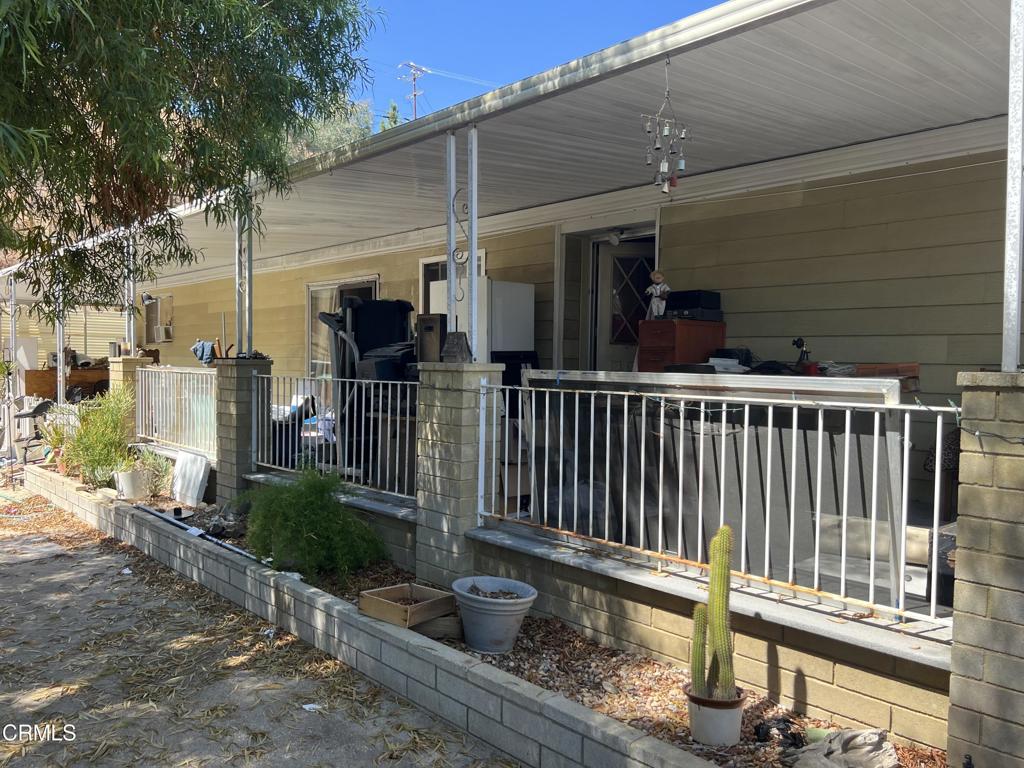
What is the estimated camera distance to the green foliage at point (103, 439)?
753 cm

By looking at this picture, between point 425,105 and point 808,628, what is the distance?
38.4 m

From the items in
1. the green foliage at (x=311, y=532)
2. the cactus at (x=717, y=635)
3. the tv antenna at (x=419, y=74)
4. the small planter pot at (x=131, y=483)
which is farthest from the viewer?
the tv antenna at (x=419, y=74)

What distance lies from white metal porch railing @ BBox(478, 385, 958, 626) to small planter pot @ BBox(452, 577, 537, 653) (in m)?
0.52

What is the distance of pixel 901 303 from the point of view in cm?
507

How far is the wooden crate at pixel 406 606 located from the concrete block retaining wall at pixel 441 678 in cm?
5

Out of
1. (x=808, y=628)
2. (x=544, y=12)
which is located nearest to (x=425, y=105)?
(x=544, y=12)

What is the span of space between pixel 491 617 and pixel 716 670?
45.9 inches

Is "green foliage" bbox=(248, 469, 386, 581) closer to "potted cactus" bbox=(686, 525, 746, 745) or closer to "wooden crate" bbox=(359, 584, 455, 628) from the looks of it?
"wooden crate" bbox=(359, 584, 455, 628)

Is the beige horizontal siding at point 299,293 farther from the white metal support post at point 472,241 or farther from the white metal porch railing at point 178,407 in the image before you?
the white metal support post at point 472,241

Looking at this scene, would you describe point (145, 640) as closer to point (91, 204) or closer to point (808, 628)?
point (91, 204)

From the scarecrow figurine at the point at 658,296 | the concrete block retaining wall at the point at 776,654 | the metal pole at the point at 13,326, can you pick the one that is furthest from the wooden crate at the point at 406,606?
the metal pole at the point at 13,326

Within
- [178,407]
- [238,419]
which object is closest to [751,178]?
[238,419]

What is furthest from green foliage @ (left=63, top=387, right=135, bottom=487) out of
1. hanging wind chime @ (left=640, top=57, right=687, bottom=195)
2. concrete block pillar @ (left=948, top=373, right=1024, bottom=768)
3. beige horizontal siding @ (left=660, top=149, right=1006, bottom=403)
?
concrete block pillar @ (left=948, top=373, right=1024, bottom=768)

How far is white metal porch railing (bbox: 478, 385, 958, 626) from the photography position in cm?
279
